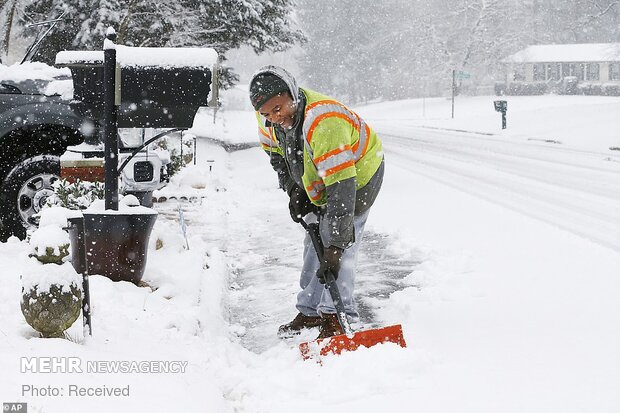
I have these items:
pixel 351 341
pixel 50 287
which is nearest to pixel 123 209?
pixel 50 287

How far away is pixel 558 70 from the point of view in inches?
2228

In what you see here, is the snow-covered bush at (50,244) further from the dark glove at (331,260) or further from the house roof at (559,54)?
the house roof at (559,54)

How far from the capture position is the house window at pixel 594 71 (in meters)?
55.0

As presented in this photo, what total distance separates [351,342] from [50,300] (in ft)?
5.39

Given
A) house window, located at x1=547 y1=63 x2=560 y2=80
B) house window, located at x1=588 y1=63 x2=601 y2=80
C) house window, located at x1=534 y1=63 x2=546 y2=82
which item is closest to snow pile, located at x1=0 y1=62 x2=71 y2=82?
house window, located at x1=588 y1=63 x2=601 y2=80

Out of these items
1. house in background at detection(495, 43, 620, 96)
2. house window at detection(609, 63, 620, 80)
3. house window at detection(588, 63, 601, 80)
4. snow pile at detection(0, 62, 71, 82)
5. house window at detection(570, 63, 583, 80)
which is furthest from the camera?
house window at detection(570, 63, 583, 80)

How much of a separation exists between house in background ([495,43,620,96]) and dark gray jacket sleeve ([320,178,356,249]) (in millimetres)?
53076

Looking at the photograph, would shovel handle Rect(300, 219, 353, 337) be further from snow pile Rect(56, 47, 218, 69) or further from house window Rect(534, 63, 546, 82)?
house window Rect(534, 63, 546, 82)

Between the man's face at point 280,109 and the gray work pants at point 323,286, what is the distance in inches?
30.2

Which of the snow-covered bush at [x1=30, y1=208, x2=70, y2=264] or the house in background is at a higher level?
the house in background

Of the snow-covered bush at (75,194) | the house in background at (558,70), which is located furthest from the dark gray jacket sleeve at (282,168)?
the house in background at (558,70)

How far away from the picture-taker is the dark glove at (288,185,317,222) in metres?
4.60

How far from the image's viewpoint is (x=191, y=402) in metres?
3.30

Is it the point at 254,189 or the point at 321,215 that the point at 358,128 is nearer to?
the point at 321,215
